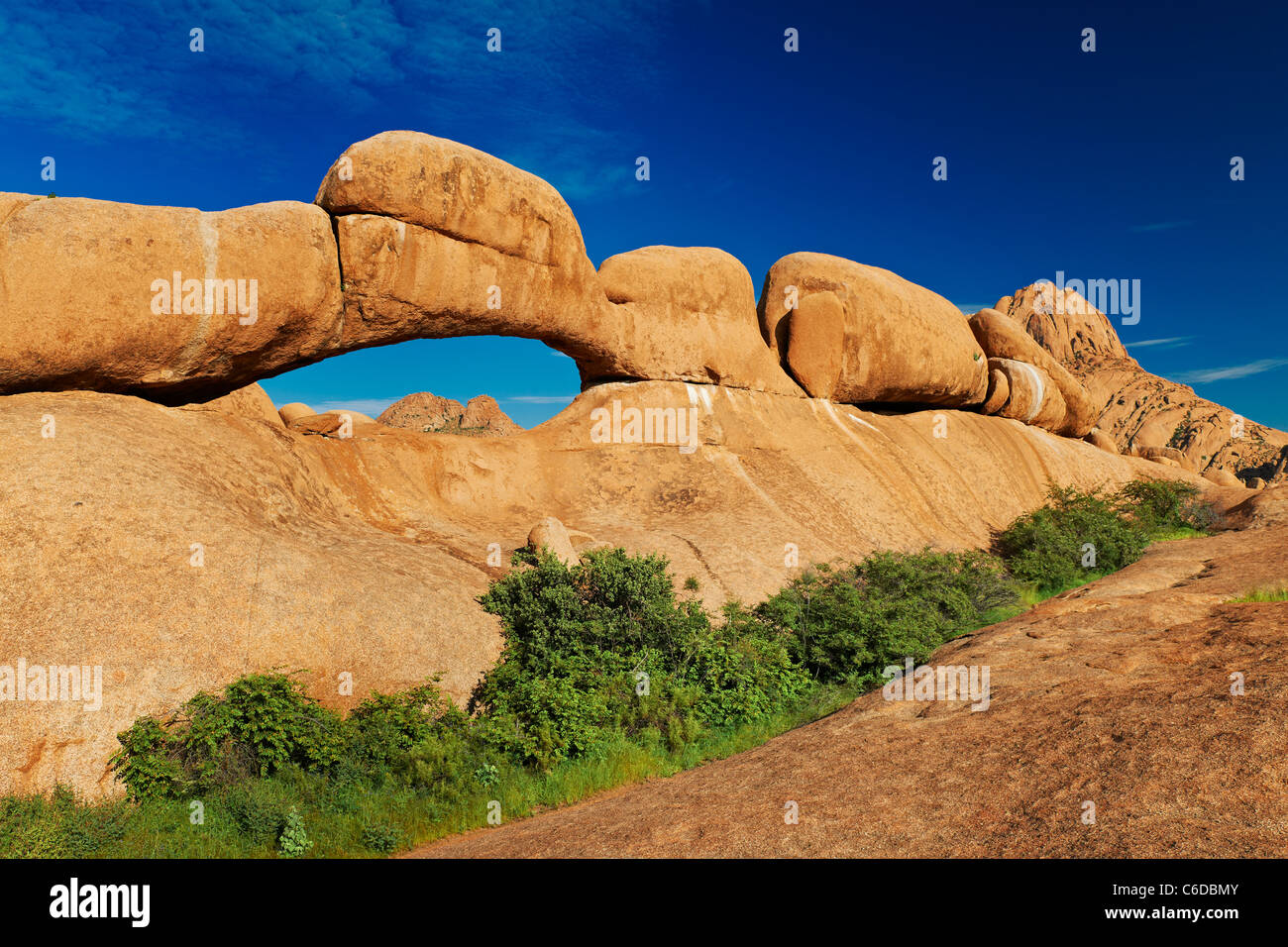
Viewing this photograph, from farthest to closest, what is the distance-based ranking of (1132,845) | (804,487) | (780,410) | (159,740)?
(780,410) < (804,487) < (159,740) < (1132,845)

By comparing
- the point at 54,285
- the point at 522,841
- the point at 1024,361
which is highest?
the point at 1024,361

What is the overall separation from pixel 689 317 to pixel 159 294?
9.53 metres

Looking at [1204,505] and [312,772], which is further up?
[1204,505]

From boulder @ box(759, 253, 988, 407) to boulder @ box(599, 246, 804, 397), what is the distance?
1.11 metres

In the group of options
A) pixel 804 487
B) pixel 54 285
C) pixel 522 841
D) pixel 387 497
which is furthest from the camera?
pixel 804 487

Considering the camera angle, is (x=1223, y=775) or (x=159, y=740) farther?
(x=159, y=740)

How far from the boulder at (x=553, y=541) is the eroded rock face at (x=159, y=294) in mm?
4605

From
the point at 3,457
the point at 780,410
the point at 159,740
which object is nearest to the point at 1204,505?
the point at 780,410

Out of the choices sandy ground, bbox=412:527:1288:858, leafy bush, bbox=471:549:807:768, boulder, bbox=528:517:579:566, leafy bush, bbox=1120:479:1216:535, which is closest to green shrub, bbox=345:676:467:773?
leafy bush, bbox=471:549:807:768

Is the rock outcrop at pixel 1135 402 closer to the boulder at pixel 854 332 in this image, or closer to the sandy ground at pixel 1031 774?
the boulder at pixel 854 332

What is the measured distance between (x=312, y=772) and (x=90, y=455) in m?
4.34

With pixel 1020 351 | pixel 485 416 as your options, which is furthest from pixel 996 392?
pixel 485 416

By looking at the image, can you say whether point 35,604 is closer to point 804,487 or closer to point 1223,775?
point 1223,775

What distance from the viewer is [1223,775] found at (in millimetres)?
4031
